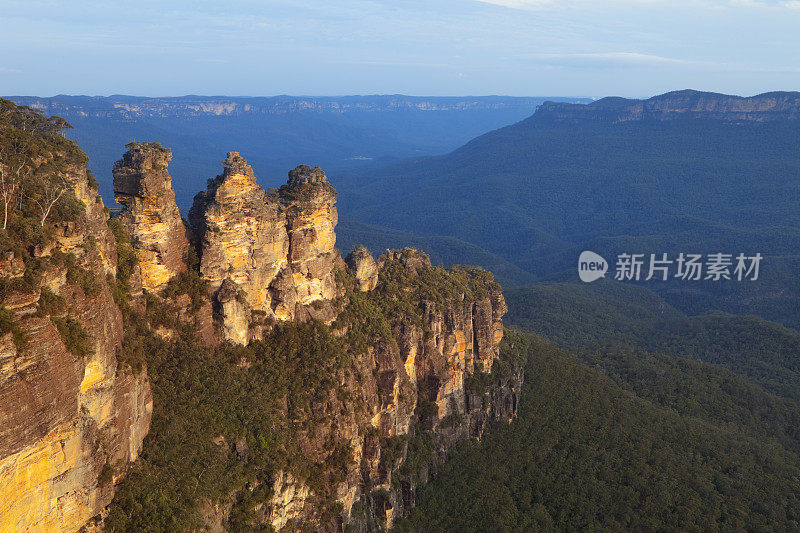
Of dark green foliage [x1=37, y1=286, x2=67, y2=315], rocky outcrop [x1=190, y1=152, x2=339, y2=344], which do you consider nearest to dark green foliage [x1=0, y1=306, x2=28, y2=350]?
dark green foliage [x1=37, y1=286, x2=67, y2=315]

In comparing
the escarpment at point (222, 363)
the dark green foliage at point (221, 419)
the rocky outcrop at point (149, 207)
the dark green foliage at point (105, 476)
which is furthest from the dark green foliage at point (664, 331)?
the dark green foliage at point (105, 476)

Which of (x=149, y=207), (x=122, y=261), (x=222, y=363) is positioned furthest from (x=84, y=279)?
(x=222, y=363)

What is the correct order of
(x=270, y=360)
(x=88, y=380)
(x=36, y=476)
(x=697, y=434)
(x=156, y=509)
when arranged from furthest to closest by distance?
(x=697, y=434)
(x=270, y=360)
(x=156, y=509)
(x=88, y=380)
(x=36, y=476)

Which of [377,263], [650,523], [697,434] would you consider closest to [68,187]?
[377,263]

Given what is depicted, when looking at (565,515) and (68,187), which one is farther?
(565,515)

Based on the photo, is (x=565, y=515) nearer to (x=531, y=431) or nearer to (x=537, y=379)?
(x=531, y=431)

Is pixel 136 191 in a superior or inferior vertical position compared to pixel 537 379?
superior

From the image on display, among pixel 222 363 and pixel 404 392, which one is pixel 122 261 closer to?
pixel 222 363

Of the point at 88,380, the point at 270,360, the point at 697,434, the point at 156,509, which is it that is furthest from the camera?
the point at 697,434
